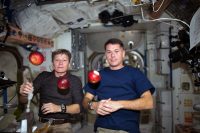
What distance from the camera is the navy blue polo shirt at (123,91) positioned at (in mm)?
2004

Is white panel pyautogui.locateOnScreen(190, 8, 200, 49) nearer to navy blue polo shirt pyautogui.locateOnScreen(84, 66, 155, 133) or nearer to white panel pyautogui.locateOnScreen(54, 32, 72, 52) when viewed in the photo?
navy blue polo shirt pyautogui.locateOnScreen(84, 66, 155, 133)

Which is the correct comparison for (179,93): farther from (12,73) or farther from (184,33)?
(12,73)

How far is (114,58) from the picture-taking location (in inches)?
83.7

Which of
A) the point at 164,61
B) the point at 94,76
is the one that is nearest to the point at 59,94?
the point at 94,76

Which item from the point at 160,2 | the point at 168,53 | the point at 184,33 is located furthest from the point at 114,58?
the point at 168,53

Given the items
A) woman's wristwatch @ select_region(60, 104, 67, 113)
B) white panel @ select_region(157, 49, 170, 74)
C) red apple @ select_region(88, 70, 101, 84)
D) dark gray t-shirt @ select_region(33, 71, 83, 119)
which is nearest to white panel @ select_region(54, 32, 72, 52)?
white panel @ select_region(157, 49, 170, 74)

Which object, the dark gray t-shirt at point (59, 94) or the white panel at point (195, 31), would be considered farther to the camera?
the dark gray t-shirt at point (59, 94)

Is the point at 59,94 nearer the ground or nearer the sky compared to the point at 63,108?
nearer the sky

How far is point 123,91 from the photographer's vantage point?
204 centimetres

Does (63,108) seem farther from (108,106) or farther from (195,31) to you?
(195,31)

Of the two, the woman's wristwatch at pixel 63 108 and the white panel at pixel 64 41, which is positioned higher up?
the white panel at pixel 64 41

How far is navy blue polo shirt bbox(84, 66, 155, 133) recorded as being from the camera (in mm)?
2004

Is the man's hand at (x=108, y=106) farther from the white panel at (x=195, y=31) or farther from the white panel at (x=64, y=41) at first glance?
the white panel at (x=64, y=41)

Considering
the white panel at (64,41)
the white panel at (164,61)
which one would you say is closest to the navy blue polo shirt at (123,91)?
the white panel at (164,61)
